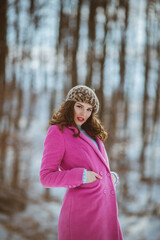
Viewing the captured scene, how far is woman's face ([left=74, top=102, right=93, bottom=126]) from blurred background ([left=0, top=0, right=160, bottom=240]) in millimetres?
4975

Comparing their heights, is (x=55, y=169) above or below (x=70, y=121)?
below

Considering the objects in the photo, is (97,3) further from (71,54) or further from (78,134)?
(78,134)

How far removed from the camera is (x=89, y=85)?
785 centimetres

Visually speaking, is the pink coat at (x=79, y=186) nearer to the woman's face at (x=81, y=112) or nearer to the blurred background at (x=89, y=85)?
the woman's face at (x=81, y=112)

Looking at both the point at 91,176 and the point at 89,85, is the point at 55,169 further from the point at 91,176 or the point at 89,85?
the point at 89,85

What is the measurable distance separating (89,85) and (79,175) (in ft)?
22.0

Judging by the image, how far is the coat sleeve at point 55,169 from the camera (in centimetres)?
130

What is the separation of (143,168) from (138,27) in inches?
217

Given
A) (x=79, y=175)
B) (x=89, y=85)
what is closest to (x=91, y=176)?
(x=79, y=175)

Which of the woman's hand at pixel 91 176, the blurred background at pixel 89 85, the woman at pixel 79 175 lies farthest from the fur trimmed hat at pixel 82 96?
the blurred background at pixel 89 85

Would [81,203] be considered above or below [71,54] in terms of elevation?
below

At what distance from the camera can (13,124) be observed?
7992 millimetres

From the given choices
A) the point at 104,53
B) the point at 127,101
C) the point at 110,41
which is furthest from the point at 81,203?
the point at 127,101

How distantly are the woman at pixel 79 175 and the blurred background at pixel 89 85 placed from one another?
490cm
